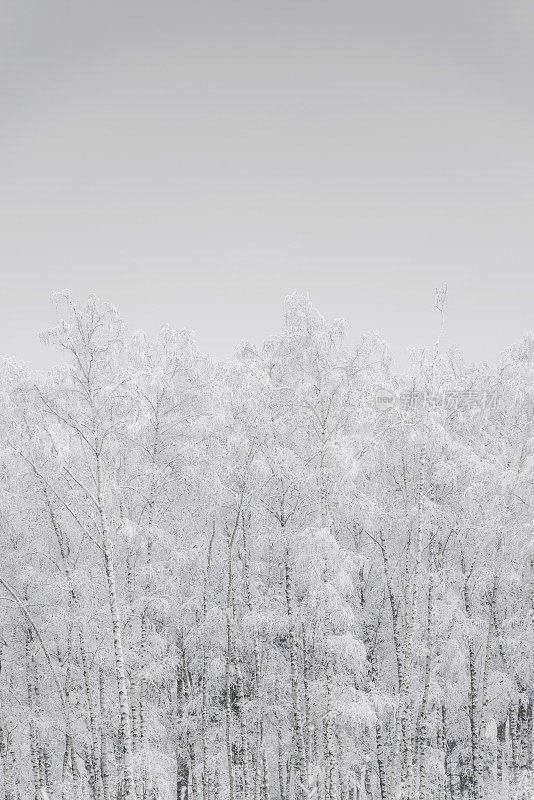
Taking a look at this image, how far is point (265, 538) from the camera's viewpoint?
1631 centimetres

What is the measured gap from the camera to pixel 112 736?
63.6 feet

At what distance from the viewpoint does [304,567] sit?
14.7 m

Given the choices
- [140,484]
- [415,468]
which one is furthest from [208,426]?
[415,468]

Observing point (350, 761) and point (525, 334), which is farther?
point (350, 761)

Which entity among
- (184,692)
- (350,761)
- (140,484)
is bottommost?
(350,761)

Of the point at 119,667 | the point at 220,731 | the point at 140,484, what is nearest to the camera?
the point at 119,667

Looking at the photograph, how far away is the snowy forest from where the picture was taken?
14172mm

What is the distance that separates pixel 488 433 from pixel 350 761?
430 inches

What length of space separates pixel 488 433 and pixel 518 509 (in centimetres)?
294

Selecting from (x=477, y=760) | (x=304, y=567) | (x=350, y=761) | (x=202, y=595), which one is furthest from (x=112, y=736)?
(x=477, y=760)

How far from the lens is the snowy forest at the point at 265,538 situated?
1417cm

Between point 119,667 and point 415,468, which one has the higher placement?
point 415,468

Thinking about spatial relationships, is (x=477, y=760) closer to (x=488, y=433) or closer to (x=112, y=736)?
(x=488, y=433)

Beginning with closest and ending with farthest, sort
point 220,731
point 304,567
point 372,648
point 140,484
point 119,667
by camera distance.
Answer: point 119,667, point 304,567, point 140,484, point 372,648, point 220,731
